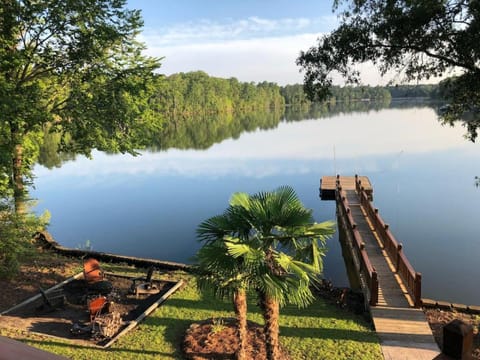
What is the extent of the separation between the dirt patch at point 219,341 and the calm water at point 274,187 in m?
8.85

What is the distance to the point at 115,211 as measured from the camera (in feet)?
102

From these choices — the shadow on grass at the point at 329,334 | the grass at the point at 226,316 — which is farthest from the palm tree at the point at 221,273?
the shadow on grass at the point at 329,334

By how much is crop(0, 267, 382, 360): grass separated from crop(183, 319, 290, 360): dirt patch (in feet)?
1.12

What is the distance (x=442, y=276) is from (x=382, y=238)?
3533 mm

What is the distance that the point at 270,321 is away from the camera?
756 centimetres

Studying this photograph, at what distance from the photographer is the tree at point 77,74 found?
14.4 meters

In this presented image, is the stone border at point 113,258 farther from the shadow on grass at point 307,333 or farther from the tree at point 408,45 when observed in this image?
the tree at point 408,45

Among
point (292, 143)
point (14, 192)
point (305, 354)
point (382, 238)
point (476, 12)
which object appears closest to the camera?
point (476, 12)

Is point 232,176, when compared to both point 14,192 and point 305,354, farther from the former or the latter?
point 305,354

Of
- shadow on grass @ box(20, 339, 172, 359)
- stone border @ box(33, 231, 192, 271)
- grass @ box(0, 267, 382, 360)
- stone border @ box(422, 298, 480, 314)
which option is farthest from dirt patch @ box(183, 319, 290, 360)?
stone border @ box(422, 298, 480, 314)

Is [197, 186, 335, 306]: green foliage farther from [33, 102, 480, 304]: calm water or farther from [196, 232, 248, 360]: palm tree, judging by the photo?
[33, 102, 480, 304]: calm water

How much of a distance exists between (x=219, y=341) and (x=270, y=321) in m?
2.72

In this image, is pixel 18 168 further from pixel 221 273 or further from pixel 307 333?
pixel 307 333

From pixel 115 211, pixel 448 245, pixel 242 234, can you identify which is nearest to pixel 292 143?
pixel 115 211
